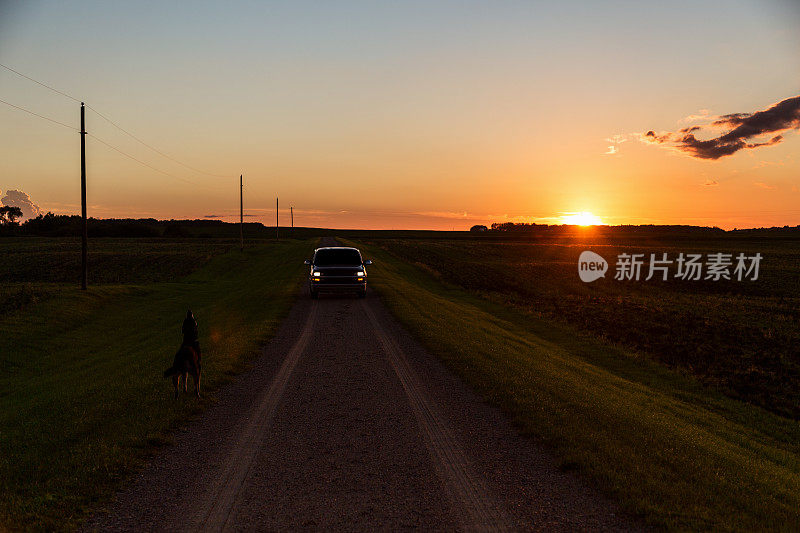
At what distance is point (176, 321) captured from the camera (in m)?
23.8

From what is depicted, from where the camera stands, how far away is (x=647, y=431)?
7.90 m

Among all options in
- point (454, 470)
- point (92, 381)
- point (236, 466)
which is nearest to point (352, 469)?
point (454, 470)

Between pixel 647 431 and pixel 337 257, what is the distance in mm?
17897

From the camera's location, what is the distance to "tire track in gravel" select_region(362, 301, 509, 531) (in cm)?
490

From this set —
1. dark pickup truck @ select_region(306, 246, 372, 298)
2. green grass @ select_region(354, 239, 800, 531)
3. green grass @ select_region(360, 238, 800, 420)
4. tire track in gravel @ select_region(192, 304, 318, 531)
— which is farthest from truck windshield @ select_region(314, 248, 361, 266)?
tire track in gravel @ select_region(192, 304, 318, 531)

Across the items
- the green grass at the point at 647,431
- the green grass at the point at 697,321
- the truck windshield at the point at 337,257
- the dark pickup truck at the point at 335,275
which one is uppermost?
the truck windshield at the point at 337,257

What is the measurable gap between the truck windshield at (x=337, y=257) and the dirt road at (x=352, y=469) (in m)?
13.3

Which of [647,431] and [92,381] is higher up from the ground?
[647,431]

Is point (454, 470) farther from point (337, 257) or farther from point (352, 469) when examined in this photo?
point (337, 257)

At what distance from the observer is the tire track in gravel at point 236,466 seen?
4906 mm

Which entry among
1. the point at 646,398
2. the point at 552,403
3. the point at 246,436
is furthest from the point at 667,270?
the point at 246,436

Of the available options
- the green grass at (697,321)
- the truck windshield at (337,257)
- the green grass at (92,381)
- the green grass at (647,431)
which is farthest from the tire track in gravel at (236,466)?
the green grass at (697,321)

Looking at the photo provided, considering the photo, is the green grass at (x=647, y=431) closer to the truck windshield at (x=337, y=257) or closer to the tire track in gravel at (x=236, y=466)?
the tire track in gravel at (x=236, y=466)

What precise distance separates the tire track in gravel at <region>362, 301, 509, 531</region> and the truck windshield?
1364 centimetres
